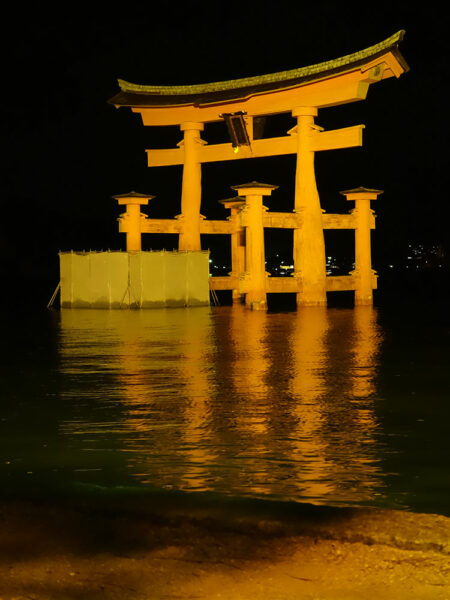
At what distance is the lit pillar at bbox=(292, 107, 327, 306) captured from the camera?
3038cm

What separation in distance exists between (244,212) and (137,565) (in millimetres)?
24819

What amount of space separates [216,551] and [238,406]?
5.59 m

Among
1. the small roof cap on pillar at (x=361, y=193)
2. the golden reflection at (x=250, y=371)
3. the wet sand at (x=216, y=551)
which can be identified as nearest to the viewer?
the wet sand at (x=216, y=551)

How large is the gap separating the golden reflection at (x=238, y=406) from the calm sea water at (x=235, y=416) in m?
0.02

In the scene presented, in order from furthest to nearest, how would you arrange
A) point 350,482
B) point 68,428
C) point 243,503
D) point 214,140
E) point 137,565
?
point 214,140 < point 68,428 < point 350,482 < point 243,503 < point 137,565

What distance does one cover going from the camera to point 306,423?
928cm

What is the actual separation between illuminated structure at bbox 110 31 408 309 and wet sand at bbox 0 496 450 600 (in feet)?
77.6

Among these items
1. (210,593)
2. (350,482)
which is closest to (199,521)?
(210,593)

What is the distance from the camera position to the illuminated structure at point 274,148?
95.4 feet

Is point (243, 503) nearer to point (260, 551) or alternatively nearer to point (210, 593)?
point (260, 551)

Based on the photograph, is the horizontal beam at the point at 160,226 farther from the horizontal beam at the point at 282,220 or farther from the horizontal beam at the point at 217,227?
the horizontal beam at the point at 282,220

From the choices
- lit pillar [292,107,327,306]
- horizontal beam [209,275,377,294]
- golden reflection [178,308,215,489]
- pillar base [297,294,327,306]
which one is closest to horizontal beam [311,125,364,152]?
lit pillar [292,107,327,306]

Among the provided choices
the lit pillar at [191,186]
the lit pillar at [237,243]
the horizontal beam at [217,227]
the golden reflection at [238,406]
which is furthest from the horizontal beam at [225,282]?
the golden reflection at [238,406]

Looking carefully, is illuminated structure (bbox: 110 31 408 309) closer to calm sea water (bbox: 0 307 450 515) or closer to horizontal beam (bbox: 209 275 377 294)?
horizontal beam (bbox: 209 275 377 294)
